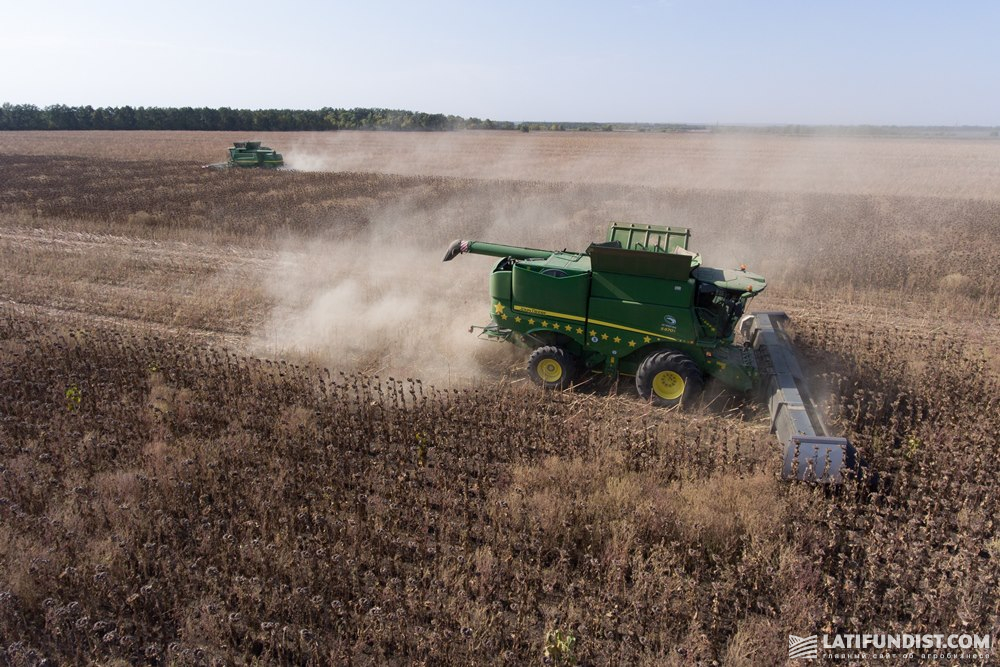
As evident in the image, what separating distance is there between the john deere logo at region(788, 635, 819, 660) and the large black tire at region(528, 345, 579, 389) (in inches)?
159

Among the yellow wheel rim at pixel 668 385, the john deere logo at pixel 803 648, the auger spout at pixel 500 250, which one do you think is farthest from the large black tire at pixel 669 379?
the john deere logo at pixel 803 648

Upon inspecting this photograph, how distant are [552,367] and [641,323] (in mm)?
1209

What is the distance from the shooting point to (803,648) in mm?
3871

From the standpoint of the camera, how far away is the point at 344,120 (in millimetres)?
70500

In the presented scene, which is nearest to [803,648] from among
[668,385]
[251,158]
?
[668,385]

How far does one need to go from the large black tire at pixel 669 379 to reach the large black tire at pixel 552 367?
2.69 feet

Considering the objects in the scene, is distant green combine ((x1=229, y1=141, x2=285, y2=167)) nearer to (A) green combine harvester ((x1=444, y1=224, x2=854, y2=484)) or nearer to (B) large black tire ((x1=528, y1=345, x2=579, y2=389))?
(A) green combine harvester ((x1=444, y1=224, x2=854, y2=484))

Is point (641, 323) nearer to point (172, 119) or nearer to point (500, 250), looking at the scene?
point (500, 250)

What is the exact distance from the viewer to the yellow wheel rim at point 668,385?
712cm

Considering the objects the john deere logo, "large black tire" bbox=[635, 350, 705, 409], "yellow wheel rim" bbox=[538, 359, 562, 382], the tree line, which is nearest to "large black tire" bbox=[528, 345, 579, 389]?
"yellow wheel rim" bbox=[538, 359, 562, 382]

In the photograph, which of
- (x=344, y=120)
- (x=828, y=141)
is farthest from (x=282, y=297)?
(x=344, y=120)

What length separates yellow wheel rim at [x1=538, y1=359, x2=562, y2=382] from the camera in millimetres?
7633

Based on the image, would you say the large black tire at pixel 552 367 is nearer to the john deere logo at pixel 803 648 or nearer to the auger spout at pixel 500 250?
the auger spout at pixel 500 250

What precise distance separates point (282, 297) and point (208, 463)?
6.03m
